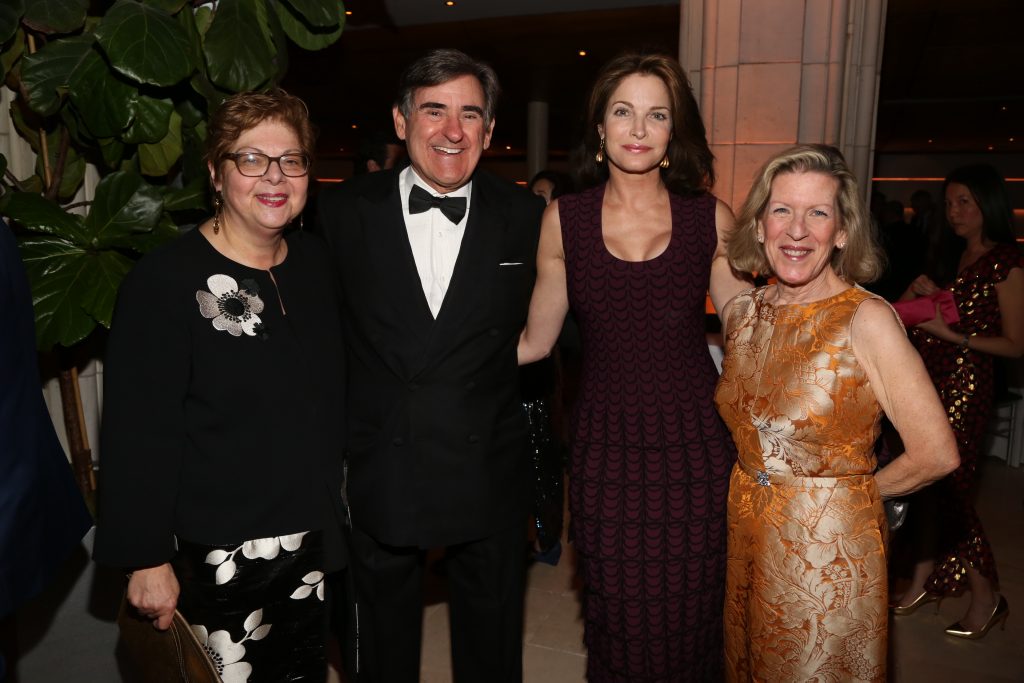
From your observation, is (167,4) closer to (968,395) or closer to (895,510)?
(895,510)

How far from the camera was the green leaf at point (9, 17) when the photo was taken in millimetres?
2273

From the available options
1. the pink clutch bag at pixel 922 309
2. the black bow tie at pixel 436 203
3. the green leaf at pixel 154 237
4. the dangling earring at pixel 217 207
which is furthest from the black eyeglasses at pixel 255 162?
the pink clutch bag at pixel 922 309

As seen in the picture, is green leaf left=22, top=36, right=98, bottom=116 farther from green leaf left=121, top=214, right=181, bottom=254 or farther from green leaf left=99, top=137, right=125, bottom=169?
green leaf left=121, top=214, right=181, bottom=254

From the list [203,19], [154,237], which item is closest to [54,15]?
[203,19]

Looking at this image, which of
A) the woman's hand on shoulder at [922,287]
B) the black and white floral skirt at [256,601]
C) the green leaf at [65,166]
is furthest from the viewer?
the woman's hand on shoulder at [922,287]

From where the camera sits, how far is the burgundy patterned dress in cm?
210

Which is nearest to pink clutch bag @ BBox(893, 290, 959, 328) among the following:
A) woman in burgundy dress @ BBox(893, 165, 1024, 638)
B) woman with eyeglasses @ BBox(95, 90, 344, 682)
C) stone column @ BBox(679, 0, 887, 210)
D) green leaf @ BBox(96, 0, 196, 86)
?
woman in burgundy dress @ BBox(893, 165, 1024, 638)

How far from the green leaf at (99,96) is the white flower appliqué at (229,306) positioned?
3.58ft

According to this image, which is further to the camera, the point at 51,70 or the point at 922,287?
the point at 922,287

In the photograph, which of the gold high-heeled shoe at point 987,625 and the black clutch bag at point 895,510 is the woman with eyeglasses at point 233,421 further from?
the gold high-heeled shoe at point 987,625

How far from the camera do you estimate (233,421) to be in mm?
1742

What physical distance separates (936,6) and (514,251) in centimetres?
722

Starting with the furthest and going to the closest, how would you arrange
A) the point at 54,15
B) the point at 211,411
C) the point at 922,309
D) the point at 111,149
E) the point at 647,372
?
the point at 922,309
the point at 111,149
the point at 54,15
the point at 647,372
the point at 211,411

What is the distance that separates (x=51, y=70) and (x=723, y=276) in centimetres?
216
